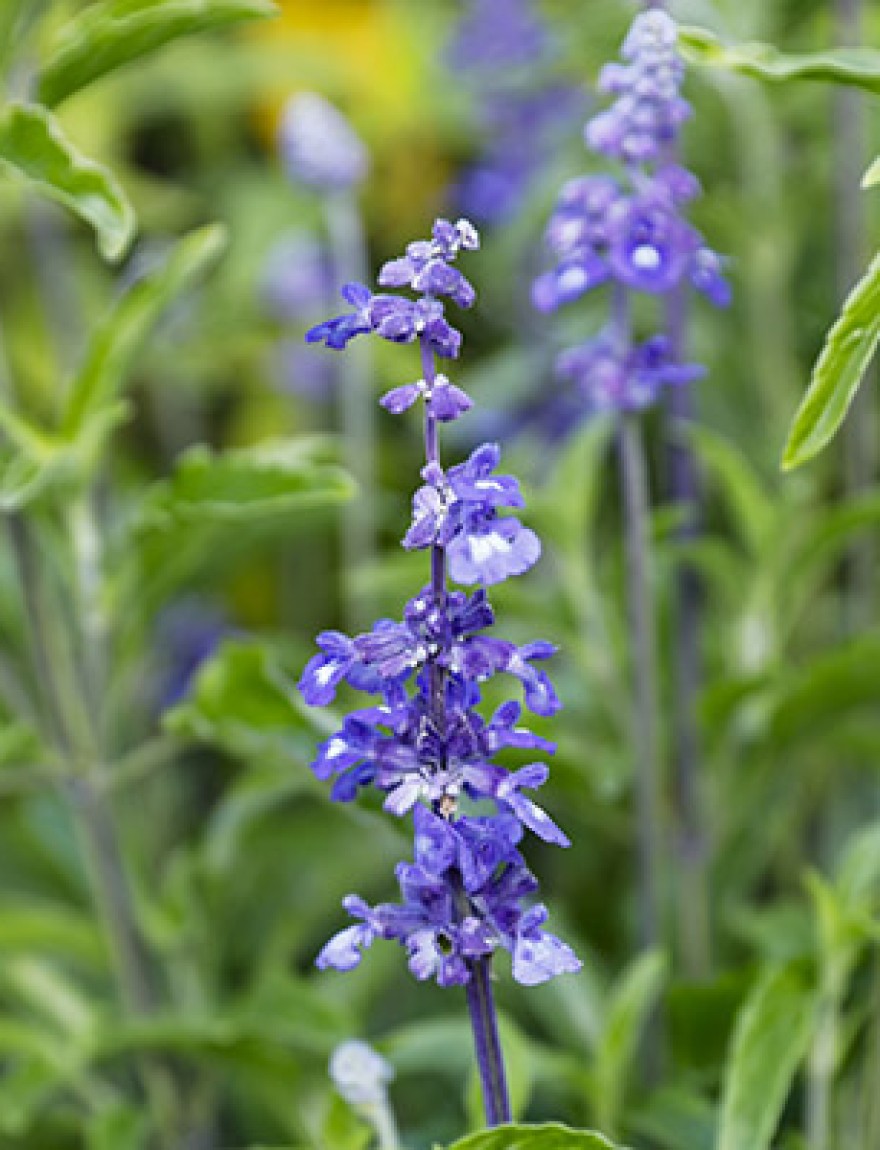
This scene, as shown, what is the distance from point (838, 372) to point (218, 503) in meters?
0.66

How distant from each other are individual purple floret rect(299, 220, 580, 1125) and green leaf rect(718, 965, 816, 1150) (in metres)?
0.33

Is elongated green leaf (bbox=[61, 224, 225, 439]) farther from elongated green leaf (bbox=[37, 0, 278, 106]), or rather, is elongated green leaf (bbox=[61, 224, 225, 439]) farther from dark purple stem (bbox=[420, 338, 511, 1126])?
dark purple stem (bbox=[420, 338, 511, 1126])

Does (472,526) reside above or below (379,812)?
above

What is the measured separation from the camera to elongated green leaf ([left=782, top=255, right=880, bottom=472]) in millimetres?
1009

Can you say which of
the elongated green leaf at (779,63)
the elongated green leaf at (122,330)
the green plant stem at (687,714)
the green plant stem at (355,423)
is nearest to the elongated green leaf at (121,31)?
the elongated green leaf at (122,330)

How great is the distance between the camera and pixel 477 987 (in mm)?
946

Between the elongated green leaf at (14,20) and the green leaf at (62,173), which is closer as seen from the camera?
the green leaf at (62,173)

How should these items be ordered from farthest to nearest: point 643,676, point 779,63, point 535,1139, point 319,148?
point 319,148 < point 643,676 < point 779,63 < point 535,1139

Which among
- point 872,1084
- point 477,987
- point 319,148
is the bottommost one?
point 872,1084

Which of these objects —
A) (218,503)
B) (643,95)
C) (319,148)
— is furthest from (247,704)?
(319,148)

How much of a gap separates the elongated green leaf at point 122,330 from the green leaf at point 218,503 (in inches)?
4.0

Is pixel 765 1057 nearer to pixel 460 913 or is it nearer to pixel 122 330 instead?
pixel 460 913

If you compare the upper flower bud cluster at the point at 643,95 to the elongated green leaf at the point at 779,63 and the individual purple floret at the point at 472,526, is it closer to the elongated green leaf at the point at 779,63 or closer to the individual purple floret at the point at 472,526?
the elongated green leaf at the point at 779,63

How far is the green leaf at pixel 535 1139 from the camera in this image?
3.14 feet
